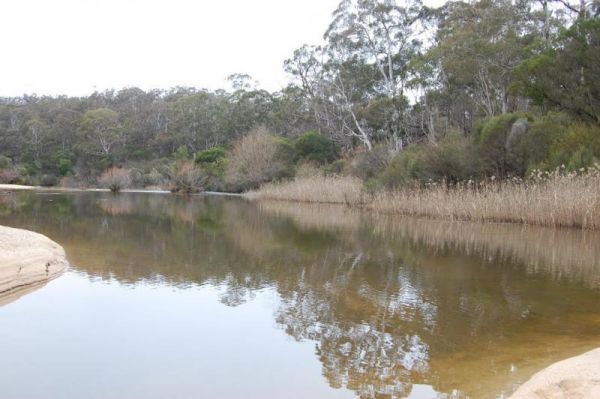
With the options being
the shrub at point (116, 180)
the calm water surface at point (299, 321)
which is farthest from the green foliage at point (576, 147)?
the shrub at point (116, 180)

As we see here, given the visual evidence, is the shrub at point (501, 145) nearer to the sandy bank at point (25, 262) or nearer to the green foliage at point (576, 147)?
the green foliage at point (576, 147)

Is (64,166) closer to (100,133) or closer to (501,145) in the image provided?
(100,133)

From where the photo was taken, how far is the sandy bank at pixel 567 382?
3117mm

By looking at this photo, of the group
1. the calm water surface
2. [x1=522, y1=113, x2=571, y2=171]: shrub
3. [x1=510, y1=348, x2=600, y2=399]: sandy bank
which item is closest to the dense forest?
[x1=522, y1=113, x2=571, y2=171]: shrub

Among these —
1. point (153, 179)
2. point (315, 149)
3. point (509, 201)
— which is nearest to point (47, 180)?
point (153, 179)

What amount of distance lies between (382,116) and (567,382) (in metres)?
27.5

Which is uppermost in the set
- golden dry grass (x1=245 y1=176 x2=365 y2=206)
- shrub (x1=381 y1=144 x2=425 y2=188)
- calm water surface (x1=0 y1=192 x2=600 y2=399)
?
shrub (x1=381 y1=144 x2=425 y2=188)

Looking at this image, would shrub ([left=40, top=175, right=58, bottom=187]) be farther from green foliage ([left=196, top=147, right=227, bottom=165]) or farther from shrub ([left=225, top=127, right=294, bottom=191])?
shrub ([left=225, top=127, right=294, bottom=191])

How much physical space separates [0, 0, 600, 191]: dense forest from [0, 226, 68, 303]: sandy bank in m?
11.8

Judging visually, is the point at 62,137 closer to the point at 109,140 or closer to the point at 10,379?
the point at 109,140

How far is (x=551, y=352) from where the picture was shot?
4.33 metres

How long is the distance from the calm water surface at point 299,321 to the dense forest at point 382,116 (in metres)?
7.72

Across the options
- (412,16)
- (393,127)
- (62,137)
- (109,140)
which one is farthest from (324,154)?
(62,137)

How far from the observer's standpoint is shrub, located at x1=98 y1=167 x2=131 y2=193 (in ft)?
144
